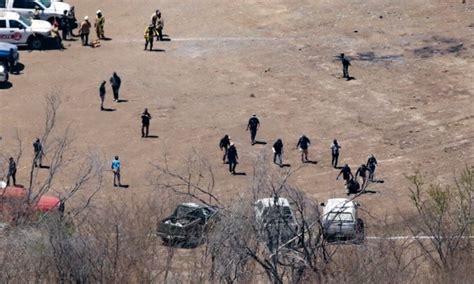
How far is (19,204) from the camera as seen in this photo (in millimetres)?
32719

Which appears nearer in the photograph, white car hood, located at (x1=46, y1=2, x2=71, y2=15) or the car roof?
the car roof

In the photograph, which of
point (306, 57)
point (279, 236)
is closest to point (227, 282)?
point (279, 236)

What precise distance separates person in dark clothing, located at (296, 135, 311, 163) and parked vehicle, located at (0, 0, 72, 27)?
48.8ft

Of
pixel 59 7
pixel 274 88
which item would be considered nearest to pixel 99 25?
pixel 59 7

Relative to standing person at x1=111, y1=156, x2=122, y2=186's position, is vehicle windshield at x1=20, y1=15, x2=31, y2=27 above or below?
above

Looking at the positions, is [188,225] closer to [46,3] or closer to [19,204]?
[19,204]

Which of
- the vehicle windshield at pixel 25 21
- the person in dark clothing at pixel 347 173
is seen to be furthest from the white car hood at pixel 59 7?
the person in dark clothing at pixel 347 173

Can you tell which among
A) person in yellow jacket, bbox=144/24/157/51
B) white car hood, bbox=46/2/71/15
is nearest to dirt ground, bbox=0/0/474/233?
person in yellow jacket, bbox=144/24/157/51

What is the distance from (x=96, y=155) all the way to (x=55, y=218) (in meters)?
11.0

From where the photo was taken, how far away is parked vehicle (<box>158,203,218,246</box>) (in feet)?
101

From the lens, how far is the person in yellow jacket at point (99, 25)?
53241 millimetres

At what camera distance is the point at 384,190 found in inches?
1597

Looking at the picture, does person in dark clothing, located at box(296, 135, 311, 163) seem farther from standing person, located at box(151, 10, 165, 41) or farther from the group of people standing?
standing person, located at box(151, 10, 165, 41)

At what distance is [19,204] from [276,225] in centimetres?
716
